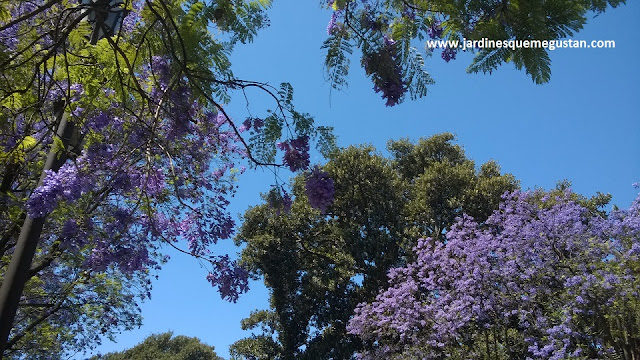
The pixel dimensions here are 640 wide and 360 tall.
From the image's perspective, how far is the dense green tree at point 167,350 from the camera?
32.2 m

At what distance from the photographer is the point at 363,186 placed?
58.1ft

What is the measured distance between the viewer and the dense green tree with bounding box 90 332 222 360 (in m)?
32.2

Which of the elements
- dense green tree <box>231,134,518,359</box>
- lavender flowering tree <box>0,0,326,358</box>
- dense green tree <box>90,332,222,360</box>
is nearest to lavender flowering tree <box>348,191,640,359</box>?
dense green tree <box>231,134,518,359</box>

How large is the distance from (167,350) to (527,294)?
101 feet

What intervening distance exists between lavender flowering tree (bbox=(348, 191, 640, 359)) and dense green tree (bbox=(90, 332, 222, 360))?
23.7 metres

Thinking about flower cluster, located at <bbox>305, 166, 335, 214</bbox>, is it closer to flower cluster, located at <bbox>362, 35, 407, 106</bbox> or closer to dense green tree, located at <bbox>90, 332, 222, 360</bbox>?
flower cluster, located at <bbox>362, 35, 407, 106</bbox>

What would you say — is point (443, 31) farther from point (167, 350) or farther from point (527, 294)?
point (167, 350)

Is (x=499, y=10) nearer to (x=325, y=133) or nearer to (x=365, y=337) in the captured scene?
(x=325, y=133)

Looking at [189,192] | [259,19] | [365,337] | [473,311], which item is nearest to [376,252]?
[365,337]

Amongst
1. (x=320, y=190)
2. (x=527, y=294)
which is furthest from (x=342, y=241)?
(x=320, y=190)

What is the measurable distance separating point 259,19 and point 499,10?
6.70ft

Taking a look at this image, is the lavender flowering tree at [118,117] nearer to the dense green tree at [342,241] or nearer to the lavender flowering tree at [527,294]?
the lavender flowering tree at [527,294]

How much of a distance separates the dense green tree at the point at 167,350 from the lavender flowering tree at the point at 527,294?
77.6 ft

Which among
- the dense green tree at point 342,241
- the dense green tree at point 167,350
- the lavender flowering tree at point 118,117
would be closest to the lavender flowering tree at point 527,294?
the dense green tree at point 342,241
